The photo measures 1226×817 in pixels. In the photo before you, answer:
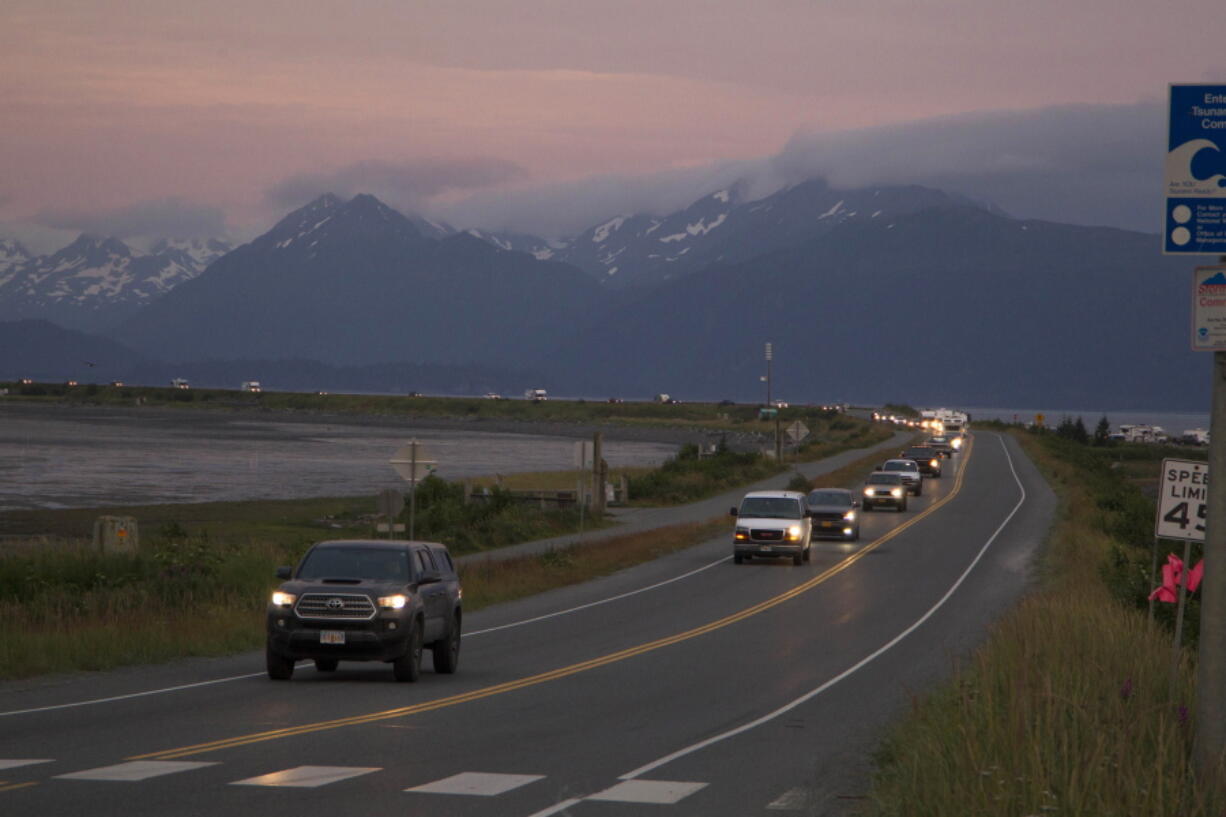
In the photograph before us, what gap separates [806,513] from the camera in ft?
134

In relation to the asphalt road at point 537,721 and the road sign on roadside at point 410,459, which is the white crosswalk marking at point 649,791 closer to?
the asphalt road at point 537,721

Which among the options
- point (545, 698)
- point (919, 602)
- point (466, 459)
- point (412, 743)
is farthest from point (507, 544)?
point (466, 459)

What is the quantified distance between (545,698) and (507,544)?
2756 cm

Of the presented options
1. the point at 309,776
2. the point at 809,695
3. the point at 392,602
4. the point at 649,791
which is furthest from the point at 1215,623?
the point at 392,602

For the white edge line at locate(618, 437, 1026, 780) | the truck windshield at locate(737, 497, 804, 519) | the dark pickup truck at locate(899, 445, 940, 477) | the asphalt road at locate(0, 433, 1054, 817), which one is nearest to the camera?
the asphalt road at locate(0, 433, 1054, 817)

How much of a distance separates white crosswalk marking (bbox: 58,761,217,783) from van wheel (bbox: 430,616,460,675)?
724 cm

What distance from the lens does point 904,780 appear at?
9844 mm

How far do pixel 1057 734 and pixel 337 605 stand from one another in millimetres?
10211

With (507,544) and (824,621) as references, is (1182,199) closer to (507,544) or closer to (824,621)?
(824,621)

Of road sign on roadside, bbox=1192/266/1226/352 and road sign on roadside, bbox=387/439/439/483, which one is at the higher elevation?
road sign on roadside, bbox=1192/266/1226/352

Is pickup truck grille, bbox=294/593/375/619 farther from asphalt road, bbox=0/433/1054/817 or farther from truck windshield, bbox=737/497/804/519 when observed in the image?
truck windshield, bbox=737/497/804/519

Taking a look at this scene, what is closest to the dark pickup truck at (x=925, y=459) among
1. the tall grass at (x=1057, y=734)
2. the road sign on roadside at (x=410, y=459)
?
the road sign on roadside at (x=410, y=459)

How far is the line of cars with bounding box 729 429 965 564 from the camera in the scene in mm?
39219

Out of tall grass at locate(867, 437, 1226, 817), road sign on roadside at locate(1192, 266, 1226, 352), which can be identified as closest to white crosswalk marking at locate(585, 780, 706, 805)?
tall grass at locate(867, 437, 1226, 817)
